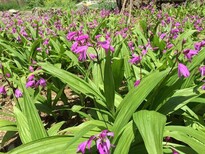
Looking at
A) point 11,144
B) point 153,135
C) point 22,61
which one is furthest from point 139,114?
point 22,61

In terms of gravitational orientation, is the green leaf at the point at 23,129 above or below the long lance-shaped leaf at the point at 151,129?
below

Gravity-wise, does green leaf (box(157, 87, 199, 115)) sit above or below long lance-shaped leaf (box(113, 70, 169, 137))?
below

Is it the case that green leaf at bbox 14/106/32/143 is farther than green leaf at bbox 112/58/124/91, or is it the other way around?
green leaf at bbox 112/58/124/91

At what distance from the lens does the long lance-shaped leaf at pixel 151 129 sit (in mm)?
1284

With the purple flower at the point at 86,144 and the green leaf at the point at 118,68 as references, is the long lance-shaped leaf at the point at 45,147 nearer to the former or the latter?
the purple flower at the point at 86,144

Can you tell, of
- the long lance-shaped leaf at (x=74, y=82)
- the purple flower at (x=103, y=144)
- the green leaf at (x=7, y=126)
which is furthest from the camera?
the green leaf at (x=7, y=126)

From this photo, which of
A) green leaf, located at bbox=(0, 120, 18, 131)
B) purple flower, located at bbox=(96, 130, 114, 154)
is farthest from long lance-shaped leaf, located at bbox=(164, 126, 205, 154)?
green leaf, located at bbox=(0, 120, 18, 131)

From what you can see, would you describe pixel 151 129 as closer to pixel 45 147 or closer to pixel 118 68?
pixel 45 147

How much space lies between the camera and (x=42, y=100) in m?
2.84

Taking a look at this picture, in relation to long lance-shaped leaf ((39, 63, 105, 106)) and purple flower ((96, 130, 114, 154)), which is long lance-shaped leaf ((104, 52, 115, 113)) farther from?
purple flower ((96, 130, 114, 154))

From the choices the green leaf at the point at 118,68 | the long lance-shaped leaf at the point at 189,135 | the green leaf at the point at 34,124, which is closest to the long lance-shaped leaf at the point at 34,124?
the green leaf at the point at 34,124

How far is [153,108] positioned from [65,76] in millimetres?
658

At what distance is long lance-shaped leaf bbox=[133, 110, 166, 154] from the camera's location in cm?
128

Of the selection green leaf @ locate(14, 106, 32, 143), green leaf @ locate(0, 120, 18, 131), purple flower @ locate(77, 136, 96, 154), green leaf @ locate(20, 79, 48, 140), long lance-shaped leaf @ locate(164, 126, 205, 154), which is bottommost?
green leaf @ locate(0, 120, 18, 131)
